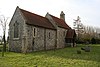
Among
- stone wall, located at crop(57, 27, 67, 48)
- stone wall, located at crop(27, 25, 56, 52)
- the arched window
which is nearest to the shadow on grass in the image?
stone wall, located at crop(27, 25, 56, 52)

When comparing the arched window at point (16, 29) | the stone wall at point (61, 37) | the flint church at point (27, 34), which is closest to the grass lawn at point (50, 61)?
the flint church at point (27, 34)

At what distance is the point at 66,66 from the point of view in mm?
15672

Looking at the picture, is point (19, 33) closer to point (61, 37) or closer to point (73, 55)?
point (73, 55)

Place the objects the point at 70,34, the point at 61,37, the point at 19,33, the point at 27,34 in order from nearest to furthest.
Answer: the point at 27,34, the point at 19,33, the point at 61,37, the point at 70,34

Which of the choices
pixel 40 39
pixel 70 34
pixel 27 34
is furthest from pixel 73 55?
pixel 70 34

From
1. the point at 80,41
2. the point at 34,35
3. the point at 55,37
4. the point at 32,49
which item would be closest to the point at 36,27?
the point at 34,35

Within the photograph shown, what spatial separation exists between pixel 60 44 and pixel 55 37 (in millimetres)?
3037

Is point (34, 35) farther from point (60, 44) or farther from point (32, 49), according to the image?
point (60, 44)

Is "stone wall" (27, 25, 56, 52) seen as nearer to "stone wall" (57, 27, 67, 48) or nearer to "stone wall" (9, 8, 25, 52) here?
"stone wall" (9, 8, 25, 52)

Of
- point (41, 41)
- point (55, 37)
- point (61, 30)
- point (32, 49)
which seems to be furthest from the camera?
point (61, 30)

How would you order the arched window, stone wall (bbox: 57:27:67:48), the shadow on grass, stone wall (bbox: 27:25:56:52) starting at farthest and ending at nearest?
stone wall (bbox: 57:27:67:48) < the arched window < stone wall (bbox: 27:25:56:52) < the shadow on grass

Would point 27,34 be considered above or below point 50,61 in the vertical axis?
above

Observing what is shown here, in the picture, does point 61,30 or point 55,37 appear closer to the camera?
point 55,37

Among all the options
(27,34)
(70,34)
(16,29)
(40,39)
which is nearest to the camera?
(27,34)
